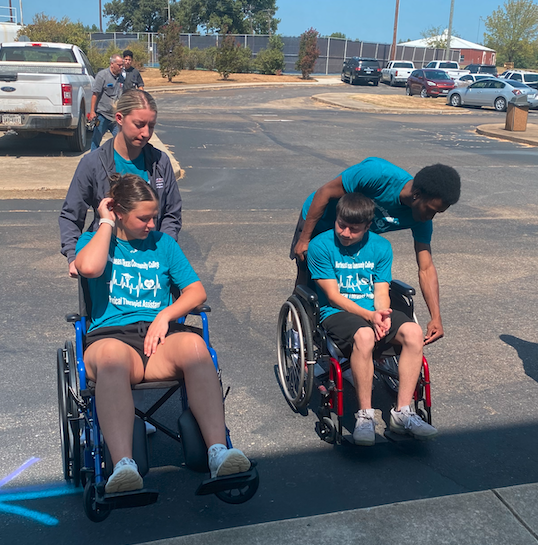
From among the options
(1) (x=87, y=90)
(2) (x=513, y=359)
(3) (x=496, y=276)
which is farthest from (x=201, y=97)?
(2) (x=513, y=359)

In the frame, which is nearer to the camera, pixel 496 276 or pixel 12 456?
pixel 12 456

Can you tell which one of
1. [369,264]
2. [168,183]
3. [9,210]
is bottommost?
[9,210]

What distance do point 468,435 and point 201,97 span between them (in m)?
29.3

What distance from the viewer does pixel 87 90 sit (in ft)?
47.0

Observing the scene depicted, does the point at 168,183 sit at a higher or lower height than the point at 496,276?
higher

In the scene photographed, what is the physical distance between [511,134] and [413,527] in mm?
18459

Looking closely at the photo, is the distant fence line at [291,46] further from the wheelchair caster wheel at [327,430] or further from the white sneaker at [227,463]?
the white sneaker at [227,463]

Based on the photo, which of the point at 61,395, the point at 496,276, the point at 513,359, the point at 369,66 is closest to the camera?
the point at 61,395

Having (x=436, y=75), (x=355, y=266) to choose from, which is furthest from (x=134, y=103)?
(x=436, y=75)

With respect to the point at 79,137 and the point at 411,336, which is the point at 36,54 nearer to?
the point at 79,137

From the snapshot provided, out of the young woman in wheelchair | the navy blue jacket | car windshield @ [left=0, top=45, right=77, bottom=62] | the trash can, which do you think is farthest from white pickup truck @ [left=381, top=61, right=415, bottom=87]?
the young woman in wheelchair

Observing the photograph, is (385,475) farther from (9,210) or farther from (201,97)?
(201,97)

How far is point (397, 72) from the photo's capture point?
4700 cm

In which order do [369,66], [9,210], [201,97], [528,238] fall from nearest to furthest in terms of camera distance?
[528,238] → [9,210] → [201,97] → [369,66]
